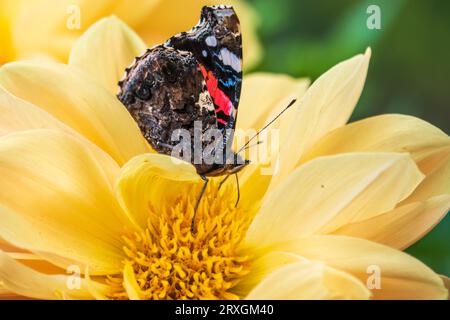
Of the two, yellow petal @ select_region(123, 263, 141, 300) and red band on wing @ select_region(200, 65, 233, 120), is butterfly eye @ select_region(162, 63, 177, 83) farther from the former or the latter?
yellow petal @ select_region(123, 263, 141, 300)

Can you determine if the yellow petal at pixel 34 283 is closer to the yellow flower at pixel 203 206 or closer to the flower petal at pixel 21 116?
the yellow flower at pixel 203 206

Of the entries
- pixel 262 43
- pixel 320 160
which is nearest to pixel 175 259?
pixel 320 160

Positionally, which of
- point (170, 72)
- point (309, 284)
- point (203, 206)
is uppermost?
point (170, 72)

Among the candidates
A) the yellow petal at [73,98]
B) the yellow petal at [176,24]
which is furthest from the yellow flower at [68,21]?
the yellow petal at [73,98]

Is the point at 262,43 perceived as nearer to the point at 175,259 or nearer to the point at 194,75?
the point at 194,75

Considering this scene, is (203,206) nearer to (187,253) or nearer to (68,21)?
(187,253)

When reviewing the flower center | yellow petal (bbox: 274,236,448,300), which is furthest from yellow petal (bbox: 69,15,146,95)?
yellow petal (bbox: 274,236,448,300)

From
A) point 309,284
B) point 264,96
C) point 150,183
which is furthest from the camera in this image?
point 264,96

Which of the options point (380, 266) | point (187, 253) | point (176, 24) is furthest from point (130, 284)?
point (176, 24)
